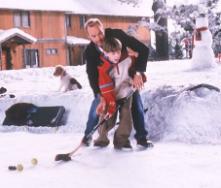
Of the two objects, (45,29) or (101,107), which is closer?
(101,107)

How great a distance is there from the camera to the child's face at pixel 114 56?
5.38 m

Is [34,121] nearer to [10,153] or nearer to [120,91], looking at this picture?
[10,153]

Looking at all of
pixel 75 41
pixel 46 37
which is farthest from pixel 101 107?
pixel 75 41

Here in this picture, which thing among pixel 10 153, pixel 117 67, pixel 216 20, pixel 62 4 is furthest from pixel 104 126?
pixel 62 4

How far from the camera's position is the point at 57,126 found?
7.45 m

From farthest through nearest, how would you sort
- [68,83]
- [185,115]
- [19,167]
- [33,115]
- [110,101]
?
1. [68,83]
2. [33,115]
3. [185,115]
4. [110,101]
5. [19,167]

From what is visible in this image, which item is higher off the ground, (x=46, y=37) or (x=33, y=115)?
(x=46, y=37)

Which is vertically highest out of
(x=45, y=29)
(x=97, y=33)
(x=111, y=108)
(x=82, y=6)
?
(x=82, y=6)

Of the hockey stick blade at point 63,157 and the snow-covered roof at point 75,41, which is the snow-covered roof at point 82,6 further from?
the hockey stick blade at point 63,157

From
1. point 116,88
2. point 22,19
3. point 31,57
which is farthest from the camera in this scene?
point 22,19

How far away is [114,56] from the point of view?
5395 millimetres

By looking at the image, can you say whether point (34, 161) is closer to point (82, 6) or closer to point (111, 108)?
point (111, 108)

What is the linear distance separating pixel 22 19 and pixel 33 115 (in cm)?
2854

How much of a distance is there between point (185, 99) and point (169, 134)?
55cm
